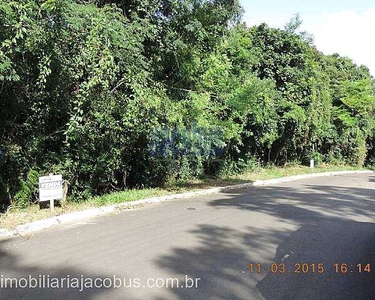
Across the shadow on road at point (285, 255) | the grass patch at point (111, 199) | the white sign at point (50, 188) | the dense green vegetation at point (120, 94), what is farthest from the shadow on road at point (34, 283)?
the dense green vegetation at point (120, 94)

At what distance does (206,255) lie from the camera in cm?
625

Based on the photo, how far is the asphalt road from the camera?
4840 mm

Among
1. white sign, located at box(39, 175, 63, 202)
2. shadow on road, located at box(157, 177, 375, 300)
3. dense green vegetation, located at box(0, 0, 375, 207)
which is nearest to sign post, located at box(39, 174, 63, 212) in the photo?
white sign, located at box(39, 175, 63, 202)

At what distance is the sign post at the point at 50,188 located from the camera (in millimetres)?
9086

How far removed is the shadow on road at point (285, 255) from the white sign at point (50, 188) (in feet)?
12.1

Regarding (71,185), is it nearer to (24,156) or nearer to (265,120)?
(24,156)

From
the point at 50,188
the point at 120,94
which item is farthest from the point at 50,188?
the point at 120,94

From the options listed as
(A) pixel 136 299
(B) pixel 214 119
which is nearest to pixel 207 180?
(B) pixel 214 119

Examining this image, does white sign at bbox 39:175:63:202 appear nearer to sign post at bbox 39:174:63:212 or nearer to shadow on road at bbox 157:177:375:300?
sign post at bbox 39:174:63:212

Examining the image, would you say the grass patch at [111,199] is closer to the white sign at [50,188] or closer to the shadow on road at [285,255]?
the white sign at [50,188]

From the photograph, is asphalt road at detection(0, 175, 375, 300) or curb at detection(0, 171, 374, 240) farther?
curb at detection(0, 171, 374, 240)

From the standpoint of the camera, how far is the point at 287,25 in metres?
23.9

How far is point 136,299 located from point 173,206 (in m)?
6.67

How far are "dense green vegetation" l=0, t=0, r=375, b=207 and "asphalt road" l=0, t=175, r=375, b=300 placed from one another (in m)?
2.56
